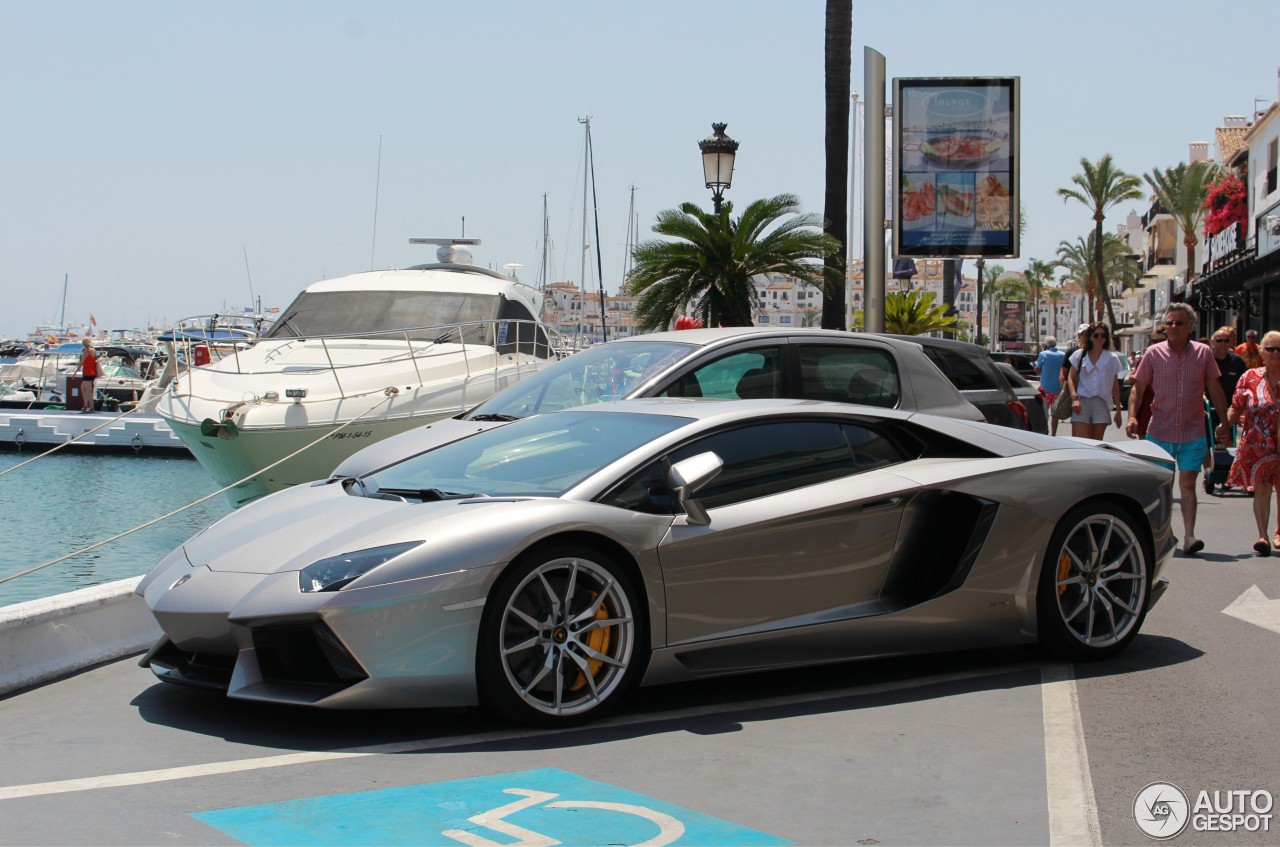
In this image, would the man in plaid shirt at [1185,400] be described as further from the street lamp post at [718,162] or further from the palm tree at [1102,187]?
the palm tree at [1102,187]

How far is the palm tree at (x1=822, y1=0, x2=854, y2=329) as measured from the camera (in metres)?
19.0

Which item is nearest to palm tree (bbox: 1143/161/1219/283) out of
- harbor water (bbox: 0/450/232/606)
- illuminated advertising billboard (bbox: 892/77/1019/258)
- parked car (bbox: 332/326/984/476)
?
illuminated advertising billboard (bbox: 892/77/1019/258)

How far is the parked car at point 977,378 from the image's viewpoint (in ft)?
32.5

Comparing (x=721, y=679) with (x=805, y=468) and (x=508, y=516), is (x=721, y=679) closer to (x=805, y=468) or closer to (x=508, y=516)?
(x=805, y=468)

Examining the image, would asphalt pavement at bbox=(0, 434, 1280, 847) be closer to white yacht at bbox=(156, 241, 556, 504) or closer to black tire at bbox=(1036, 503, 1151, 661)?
black tire at bbox=(1036, 503, 1151, 661)

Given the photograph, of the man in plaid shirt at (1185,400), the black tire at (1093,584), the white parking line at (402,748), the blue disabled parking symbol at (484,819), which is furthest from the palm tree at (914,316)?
the blue disabled parking symbol at (484,819)

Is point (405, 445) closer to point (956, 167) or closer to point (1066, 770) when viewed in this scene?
point (1066, 770)

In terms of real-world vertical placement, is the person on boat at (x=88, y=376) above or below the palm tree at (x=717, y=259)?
below

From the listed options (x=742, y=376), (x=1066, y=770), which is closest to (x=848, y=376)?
(x=742, y=376)

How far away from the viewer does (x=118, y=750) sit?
4934 mm

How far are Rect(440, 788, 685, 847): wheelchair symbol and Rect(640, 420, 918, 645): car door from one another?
1.19 meters

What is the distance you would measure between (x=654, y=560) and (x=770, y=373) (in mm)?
3864

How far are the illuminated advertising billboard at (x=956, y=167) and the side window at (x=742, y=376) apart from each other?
13822 millimetres

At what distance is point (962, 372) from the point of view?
10.1 m
